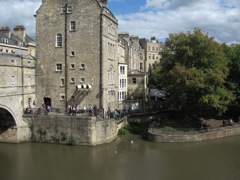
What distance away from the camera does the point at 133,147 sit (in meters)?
28.5

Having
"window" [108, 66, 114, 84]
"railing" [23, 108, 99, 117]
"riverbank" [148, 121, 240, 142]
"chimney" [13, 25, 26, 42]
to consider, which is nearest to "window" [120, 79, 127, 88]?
"window" [108, 66, 114, 84]

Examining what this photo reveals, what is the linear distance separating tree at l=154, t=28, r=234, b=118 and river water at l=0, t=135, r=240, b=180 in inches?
213

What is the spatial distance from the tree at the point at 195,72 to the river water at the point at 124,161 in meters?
5.41

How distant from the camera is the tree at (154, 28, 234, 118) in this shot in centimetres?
3151

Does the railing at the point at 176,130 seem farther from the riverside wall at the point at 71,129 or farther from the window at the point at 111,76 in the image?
the window at the point at 111,76

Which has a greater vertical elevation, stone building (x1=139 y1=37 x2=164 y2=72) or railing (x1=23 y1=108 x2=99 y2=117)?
stone building (x1=139 y1=37 x2=164 y2=72)

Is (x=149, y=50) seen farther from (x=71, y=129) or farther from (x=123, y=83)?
(x=71, y=129)

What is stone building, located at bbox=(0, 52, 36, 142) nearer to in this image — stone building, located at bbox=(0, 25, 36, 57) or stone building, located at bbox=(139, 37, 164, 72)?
stone building, located at bbox=(0, 25, 36, 57)

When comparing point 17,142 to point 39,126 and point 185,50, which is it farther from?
point 185,50

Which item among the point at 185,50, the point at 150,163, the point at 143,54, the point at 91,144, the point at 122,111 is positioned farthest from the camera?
the point at 143,54

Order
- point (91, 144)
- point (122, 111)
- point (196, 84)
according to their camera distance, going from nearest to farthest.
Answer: point (91, 144) → point (196, 84) → point (122, 111)

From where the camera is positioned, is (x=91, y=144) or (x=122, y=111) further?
(x=122, y=111)

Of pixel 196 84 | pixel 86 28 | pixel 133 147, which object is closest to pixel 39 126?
pixel 133 147

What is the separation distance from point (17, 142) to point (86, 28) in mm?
14490
